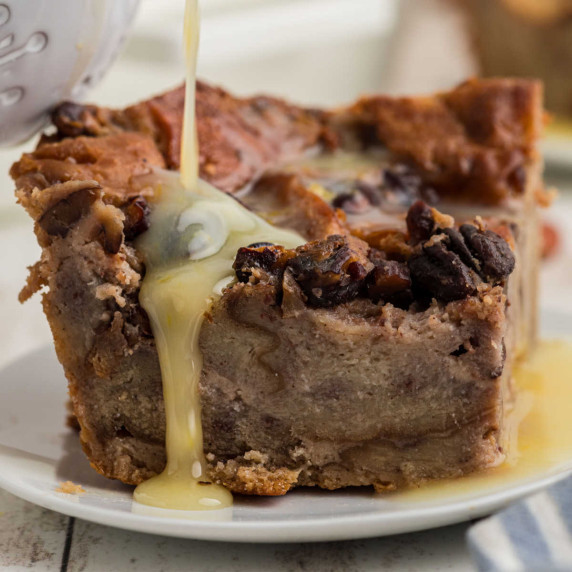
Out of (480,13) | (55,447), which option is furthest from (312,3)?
(55,447)

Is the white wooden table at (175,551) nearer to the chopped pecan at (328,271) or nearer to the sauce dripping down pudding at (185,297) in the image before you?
the sauce dripping down pudding at (185,297)

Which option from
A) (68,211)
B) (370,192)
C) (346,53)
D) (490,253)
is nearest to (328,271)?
(490,253)

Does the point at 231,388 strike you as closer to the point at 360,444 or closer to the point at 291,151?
the point at 360,444

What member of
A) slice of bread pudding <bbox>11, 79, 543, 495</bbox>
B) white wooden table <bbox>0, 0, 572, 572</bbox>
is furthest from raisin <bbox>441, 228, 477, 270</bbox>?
white wooden table <bbox>0, 0, 572, 572</bbox>

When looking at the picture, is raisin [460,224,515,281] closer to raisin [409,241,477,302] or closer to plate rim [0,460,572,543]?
raisin [409,241,477,302]

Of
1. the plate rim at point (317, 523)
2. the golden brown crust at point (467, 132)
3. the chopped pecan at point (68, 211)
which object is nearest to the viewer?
the plate rim at point (317, 523)

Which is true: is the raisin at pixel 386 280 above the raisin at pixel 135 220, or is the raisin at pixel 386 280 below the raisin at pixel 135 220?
below

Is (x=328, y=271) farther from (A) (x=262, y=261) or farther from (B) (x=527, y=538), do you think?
(B) (x=527, y=538)

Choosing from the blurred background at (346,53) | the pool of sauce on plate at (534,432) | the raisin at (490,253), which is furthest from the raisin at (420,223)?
the blurred background at (346,53)
